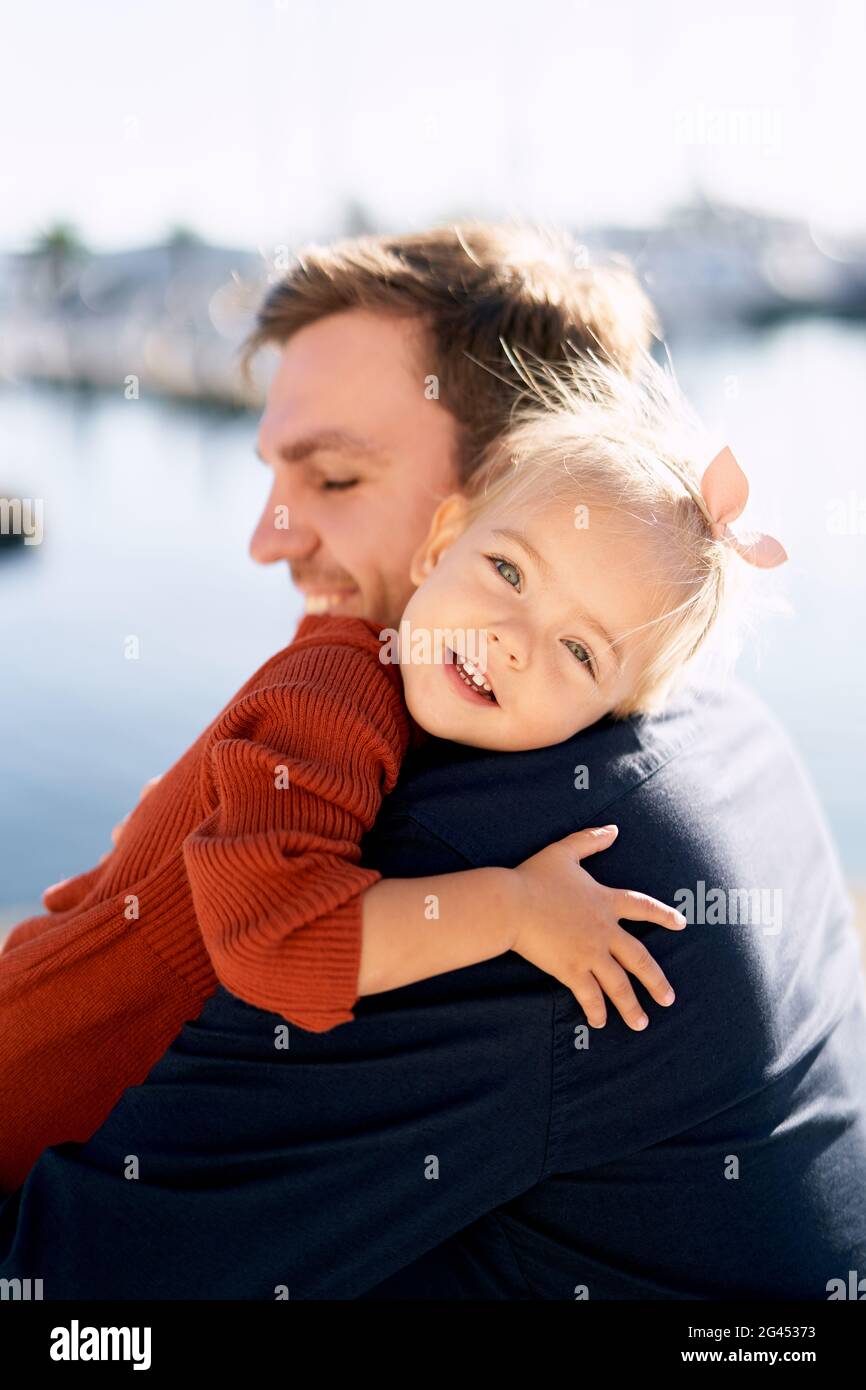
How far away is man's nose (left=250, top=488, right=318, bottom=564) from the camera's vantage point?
6.91 feet

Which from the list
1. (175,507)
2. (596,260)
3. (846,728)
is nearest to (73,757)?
(846,728)

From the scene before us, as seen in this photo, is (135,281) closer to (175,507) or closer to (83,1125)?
(175,507)

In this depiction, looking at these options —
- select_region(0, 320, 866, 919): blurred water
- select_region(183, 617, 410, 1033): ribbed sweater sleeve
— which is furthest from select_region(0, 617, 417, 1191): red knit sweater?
select_region(0, 320, 866, 919): blurred water

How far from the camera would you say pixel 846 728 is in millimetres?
7832

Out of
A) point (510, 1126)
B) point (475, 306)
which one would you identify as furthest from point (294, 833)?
point (475, 306)

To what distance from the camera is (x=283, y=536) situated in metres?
2.11

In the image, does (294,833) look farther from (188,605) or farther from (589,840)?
(188,605)

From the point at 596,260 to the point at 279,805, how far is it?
5.07 ft

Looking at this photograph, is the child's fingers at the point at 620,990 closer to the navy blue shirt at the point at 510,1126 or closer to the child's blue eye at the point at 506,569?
the navy blue shirt at the point at 510,1126

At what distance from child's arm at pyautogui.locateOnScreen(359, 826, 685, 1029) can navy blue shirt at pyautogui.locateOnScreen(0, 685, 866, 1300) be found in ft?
0.11

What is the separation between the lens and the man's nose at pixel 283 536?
2.11 m

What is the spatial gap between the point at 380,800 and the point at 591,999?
297 mm

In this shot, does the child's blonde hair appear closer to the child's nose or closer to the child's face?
the child's face

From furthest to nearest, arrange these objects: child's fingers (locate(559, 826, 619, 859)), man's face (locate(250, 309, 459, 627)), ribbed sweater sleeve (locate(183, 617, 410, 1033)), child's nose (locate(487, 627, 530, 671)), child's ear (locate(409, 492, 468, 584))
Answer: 1. man's face (locate(250, 309, 459, 627))
2. child's ear (locate(409, 492, 468, 584))
3. child's nose (locate(487, 627, 530, 671))
4. child's fingers (locate(559, 826, 619, 859))
5. ribbed sweater sleeve (locate(183, 617, 410, 1033))
